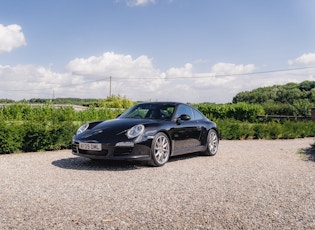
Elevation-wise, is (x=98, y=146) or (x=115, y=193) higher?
(x=98, y=146)

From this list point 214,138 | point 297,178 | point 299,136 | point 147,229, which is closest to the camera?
point 147,229

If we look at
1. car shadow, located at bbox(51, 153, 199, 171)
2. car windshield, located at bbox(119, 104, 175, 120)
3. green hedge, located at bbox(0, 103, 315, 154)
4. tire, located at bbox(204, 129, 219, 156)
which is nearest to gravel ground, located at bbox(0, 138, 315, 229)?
car shadow, located at bbox(51, 153, 199, 171)

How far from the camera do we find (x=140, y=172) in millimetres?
7031

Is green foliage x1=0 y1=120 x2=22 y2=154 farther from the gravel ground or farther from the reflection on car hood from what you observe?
the reflection on car hood

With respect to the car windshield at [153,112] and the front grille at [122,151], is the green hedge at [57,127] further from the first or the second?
the front grille at [122,151]

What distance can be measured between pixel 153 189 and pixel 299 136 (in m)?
14.6

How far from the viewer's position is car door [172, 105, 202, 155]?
8210mm

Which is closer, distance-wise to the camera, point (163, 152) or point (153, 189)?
point (153, 189)

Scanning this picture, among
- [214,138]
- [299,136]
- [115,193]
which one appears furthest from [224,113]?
[115,193]

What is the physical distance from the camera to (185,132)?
27.8ft

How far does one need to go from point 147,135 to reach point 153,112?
1.19 m

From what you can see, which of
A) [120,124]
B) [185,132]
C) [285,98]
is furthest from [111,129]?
[285,98]

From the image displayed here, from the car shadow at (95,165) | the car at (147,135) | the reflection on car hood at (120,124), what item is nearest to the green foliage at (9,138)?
the car shadow at (95,165)

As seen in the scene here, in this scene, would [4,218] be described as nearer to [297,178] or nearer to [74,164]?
[74,164]
